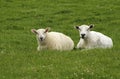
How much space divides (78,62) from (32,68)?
1.74 m

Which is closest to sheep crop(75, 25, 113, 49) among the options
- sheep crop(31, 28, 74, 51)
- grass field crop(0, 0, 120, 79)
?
grass field crop(0, 0, 120, 79)

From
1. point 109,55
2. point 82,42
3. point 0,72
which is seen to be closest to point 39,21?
point 82,42

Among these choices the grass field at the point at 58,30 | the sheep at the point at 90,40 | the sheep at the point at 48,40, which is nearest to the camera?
the grass field at the point at 58,30

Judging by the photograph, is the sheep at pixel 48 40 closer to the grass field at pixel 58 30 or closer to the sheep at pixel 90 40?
the grass field at pixel 58 30

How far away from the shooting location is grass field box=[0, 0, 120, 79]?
1372 centimetres

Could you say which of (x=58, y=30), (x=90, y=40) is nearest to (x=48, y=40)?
(x=90, y=40)

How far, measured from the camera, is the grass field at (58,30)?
1372cm

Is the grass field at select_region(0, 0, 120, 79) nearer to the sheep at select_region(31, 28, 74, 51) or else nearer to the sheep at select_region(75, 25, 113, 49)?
the sheep at select_region(31, 28, 74, 51)

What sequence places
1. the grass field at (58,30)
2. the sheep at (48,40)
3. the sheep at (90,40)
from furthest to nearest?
1. the sheep at (90,40)
2. the sheep at (48,40)
3. the grass field at (58,30)

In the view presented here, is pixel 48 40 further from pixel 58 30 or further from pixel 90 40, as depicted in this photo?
pixel 58 30

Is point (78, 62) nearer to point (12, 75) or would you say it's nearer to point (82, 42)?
point (12, 75)

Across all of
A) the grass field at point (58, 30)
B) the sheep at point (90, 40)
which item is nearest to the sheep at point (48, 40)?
the grass field at point (58, 30)

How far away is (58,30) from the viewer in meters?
30.5

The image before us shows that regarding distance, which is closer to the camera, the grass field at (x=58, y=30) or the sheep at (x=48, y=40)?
the grass field at (x=58, y=30)
